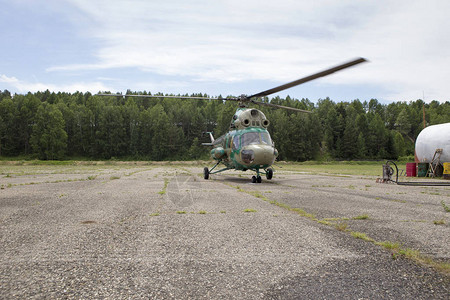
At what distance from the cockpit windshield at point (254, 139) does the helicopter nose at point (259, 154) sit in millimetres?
442

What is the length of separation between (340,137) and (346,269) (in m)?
95.4

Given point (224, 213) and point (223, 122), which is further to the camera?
point (223, 122)

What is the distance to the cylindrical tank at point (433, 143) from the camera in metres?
23.5

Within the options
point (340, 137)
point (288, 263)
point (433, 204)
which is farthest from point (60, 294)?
point (340, 137)

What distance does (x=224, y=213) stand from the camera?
7.07 m

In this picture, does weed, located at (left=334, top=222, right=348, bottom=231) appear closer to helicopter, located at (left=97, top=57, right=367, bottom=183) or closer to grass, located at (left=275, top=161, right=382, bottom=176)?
helicopter, located at (left=97, top=57, right=367, bottom=183)

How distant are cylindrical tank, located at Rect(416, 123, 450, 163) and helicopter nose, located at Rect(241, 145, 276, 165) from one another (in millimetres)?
15483

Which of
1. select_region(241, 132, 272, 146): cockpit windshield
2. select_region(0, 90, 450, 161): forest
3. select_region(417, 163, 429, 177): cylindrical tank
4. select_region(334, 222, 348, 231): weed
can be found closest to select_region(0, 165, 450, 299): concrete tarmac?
select_region(334, 222, 348, 231): weed

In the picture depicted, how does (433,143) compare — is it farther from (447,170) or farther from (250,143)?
(250,143)

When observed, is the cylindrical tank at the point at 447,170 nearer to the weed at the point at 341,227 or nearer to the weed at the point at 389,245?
the weed at the point at 341,227

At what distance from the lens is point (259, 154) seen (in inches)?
620

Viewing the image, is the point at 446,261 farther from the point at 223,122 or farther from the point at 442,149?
the point at 223,122

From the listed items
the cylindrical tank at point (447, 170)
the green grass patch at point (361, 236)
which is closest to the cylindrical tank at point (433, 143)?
the cylindrical tank at point (447, 170)

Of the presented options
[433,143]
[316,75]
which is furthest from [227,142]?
[433,143]
